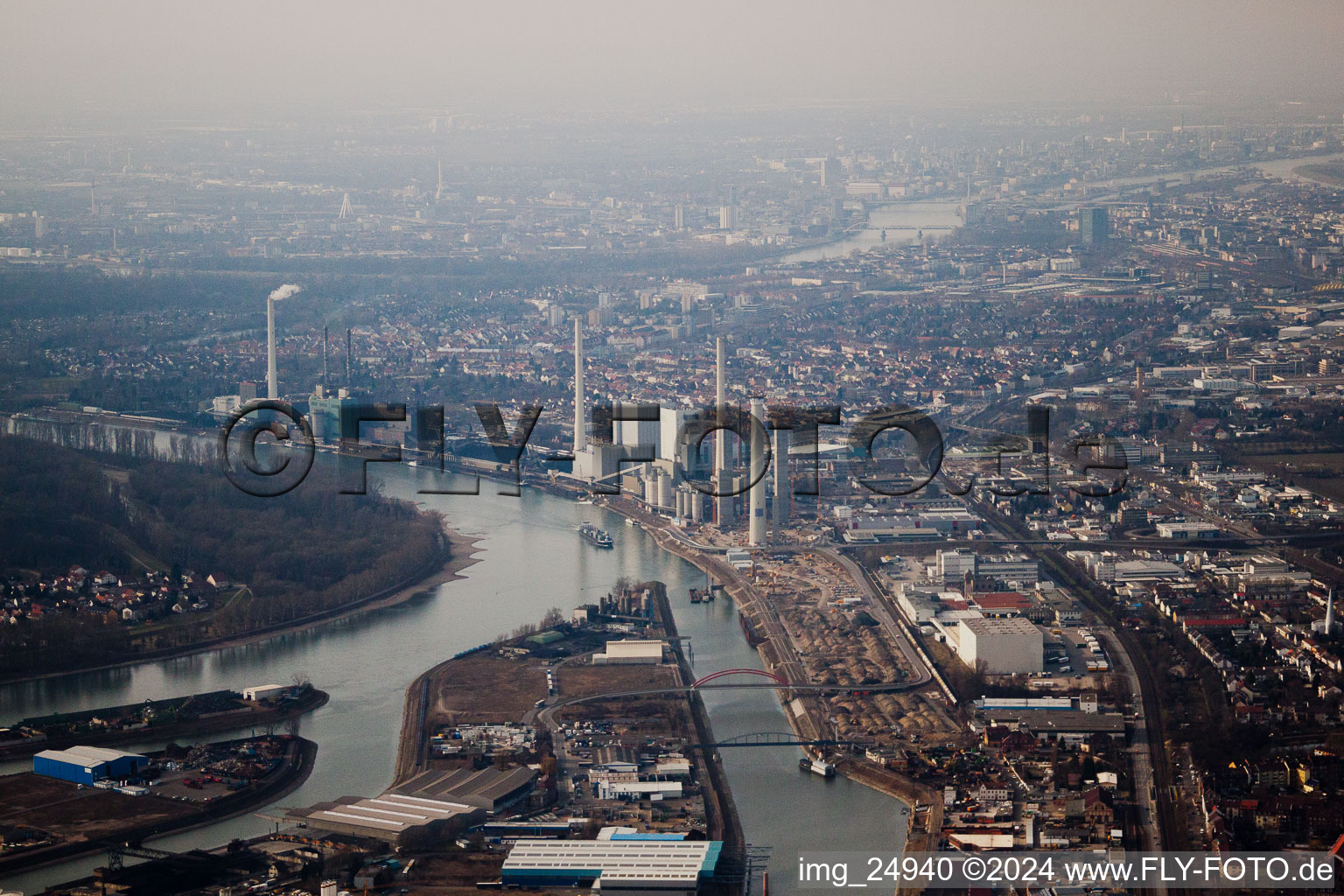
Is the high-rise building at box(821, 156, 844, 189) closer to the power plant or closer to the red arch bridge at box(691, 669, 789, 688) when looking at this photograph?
the power plant

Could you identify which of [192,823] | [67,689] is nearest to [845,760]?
[192,823]

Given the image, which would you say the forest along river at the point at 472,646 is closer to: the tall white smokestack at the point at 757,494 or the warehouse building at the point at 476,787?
the warehouse building at the point at 476,787

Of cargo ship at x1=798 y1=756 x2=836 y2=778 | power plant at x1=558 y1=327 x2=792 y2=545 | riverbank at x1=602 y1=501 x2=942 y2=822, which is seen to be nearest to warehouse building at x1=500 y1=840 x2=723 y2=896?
riverbank at x1=602 y1=501 x2=942 y2=822

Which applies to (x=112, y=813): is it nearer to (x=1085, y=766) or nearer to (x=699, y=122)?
(x=1085, y=766)

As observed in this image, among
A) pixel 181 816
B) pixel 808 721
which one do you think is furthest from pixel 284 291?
pixel 181 816

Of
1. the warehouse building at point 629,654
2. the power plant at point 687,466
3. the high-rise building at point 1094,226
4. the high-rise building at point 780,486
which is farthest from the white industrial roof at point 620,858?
the high-rise building at point 1094,226
